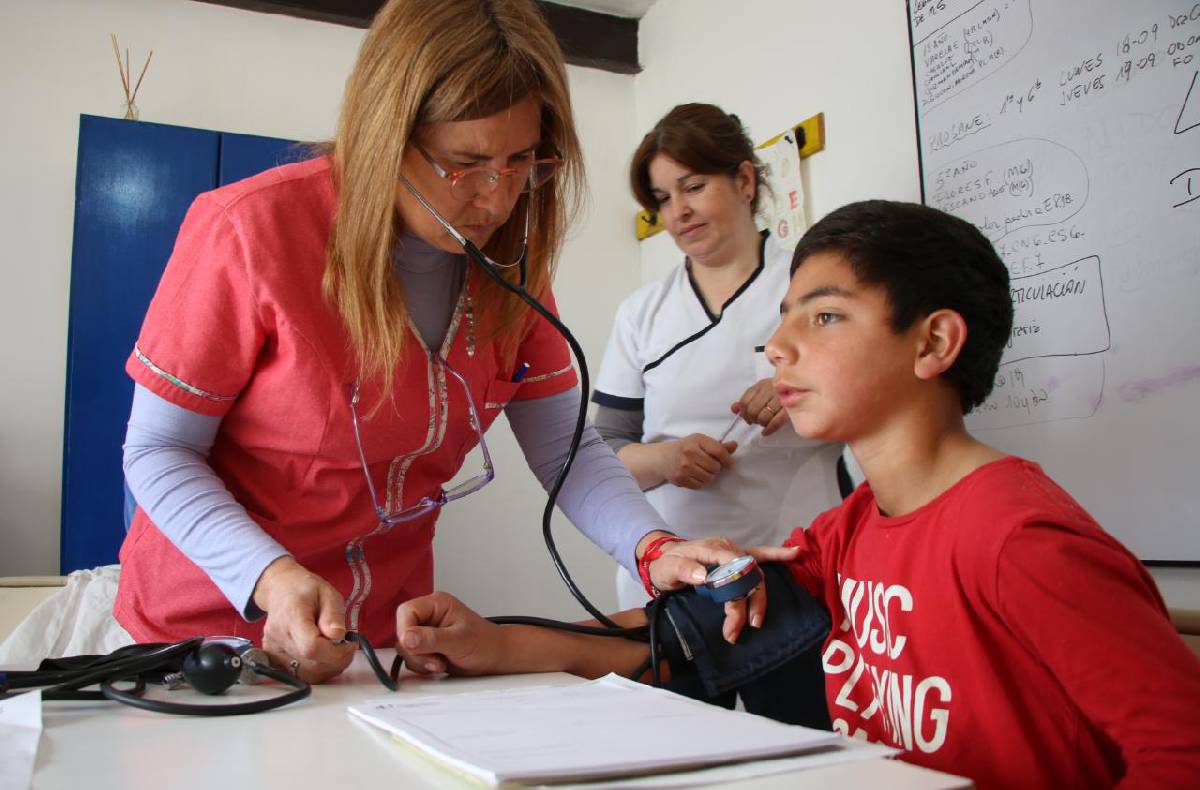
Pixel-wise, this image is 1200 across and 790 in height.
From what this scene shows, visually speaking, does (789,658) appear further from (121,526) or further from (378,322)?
(121,526)

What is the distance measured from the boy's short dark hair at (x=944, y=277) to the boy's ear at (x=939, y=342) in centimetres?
1

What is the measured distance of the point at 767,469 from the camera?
1.59 meters

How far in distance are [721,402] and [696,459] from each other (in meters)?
0.15

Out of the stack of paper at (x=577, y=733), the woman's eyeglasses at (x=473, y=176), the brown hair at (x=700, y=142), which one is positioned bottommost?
the stack of paper at (x=577, y=733)

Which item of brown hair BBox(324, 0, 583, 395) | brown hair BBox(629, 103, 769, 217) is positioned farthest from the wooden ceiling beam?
brown hair BBox(324, 0, 583, 395)

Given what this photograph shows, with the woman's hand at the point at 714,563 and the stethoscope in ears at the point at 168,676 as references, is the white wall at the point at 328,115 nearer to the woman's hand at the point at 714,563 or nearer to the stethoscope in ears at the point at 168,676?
the woman's hand at the point at 714,563

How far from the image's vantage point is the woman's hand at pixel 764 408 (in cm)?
145

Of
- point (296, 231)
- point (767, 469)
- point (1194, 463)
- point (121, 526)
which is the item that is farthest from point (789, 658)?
point (121, 526)

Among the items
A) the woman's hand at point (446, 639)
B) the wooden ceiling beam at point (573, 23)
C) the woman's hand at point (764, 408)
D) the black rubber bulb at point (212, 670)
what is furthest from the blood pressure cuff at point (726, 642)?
the wooden ceiling beam at point (573, 23)

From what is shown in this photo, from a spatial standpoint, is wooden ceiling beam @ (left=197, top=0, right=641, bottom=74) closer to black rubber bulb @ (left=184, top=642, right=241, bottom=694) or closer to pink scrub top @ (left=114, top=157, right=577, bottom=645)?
pink scrub top @ (left=114, top=157, right=577, bottom=645)

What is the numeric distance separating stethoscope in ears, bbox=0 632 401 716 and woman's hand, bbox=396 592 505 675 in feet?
0.12

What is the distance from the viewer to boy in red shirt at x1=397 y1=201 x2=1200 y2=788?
24.0 inches

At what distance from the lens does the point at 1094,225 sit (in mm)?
1564

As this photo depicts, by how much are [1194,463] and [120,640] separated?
1478mm
